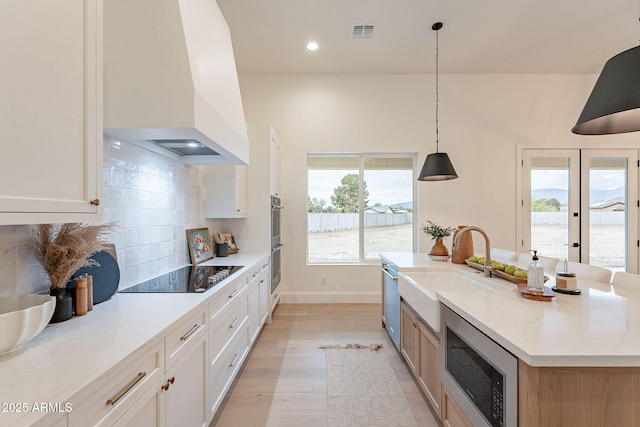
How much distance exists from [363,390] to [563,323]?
152cm

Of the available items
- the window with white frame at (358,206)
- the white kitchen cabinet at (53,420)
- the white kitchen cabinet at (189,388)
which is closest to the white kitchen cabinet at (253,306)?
the white kitchen cabinet at (189,388)

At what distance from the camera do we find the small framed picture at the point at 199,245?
2762 mm

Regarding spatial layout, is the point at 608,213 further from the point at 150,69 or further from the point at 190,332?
the point at 150,69

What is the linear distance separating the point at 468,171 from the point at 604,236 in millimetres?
2193

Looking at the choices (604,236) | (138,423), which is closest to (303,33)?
(138,423)

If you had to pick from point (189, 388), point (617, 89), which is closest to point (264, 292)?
point (189, 388)

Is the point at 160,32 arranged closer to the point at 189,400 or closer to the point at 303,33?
the point at 189,400

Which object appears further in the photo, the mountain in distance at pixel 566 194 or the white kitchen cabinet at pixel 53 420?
the mountain in distance at pixel 566 194

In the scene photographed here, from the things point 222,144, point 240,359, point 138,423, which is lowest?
point 240,359

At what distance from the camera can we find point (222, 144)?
6.53 feet

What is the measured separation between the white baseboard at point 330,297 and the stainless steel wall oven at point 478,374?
264 cm

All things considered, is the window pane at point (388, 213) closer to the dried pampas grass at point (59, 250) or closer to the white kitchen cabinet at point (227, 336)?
the white kitchen cabinet at point (227, 336)

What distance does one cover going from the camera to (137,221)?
203 cm

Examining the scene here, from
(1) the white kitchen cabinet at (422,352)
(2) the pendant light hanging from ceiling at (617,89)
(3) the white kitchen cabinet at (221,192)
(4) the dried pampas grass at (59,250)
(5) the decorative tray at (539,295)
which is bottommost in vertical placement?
(1) the white kitchen cabinet at (422,352)
